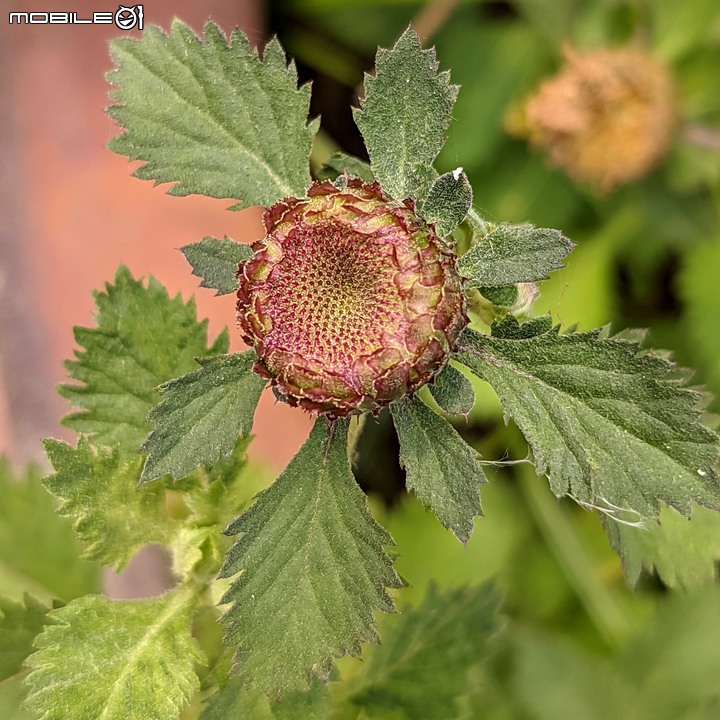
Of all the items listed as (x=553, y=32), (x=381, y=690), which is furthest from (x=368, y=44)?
(x=381, y=690)

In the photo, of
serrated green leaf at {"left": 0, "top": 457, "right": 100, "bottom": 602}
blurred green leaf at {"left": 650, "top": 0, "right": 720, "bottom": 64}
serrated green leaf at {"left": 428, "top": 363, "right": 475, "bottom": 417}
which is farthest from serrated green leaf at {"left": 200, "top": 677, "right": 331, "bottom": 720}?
blurred green leaf at {"left": 650, "top": 0, "right": 720, "bottom": 64}

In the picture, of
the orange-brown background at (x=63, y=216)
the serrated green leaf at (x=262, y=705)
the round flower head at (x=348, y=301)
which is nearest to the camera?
the round flower head at (x=348, y=301)

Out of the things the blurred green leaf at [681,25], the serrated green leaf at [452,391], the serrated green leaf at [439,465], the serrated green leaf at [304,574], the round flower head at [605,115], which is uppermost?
the blurred green leaf at [681,25]

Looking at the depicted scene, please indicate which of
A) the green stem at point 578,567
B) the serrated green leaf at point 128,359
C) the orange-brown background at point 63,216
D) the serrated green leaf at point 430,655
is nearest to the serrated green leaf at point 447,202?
the serrated green leaf at point 128,359

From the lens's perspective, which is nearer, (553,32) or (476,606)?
(476,606)

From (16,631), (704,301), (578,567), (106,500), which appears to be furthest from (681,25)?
(16,631)

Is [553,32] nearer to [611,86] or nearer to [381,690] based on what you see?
[611,86]

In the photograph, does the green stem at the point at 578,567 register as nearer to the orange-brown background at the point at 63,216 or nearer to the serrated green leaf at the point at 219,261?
the orange-brown background at the point at 63,216

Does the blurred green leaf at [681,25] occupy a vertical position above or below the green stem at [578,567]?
above
